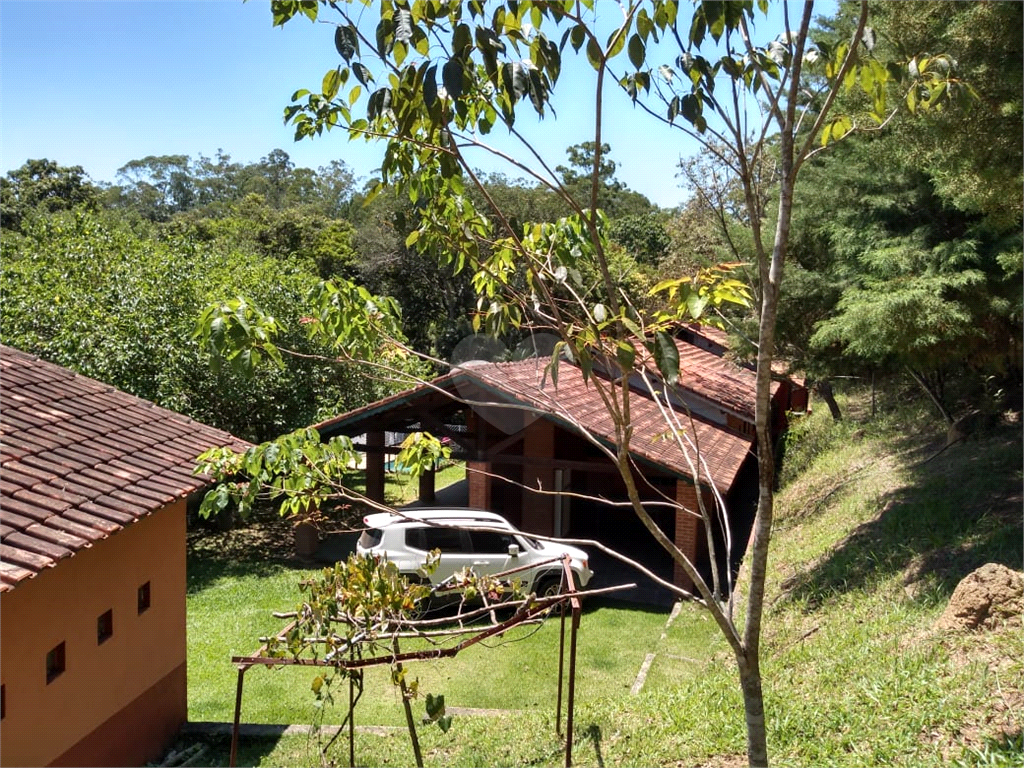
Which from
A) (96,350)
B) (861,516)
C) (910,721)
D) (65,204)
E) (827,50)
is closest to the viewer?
(827,50)

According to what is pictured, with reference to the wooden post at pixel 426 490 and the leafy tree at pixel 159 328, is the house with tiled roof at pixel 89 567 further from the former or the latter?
the wooden post at pixel 426 490

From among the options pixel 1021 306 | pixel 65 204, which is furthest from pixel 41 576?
pixel 65 204

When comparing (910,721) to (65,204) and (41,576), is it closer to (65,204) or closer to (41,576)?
(41,576)

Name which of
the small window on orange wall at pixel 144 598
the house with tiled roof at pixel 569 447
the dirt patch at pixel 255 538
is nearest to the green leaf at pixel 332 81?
the small window on orange wall at pixel 144 598

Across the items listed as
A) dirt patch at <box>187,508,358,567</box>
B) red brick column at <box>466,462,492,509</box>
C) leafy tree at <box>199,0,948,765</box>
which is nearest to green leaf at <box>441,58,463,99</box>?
leafy tree at <box>199,0,948,765</box>

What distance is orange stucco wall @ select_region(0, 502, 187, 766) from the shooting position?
5883 millimetres

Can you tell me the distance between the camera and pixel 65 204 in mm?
44906

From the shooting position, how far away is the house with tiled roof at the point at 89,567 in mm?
5734

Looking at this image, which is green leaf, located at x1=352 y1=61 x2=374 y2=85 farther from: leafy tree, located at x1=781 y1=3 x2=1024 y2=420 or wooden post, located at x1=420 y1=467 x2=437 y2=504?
wooden post, located at x1=420 y1=467 x2=437 y2=504

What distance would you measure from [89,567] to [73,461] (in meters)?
0.91

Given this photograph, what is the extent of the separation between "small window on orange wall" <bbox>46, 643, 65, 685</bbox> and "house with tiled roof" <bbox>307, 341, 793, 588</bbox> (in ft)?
23.0

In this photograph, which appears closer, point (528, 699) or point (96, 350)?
point (528, 699)

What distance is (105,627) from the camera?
7.22 m

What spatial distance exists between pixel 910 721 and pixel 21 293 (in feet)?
53.8
